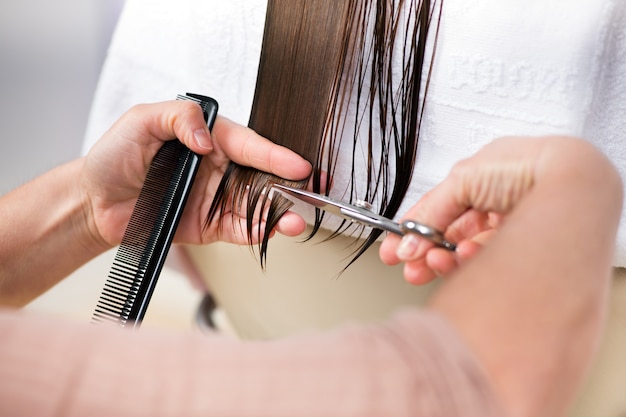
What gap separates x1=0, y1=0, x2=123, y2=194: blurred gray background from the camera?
1065mm

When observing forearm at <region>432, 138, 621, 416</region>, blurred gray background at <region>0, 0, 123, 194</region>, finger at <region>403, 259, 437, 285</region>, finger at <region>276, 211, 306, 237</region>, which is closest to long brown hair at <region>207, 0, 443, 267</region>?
finger at <region>276, 211, 306, 237</region>

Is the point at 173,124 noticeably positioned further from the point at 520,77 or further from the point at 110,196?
the point at 520,77

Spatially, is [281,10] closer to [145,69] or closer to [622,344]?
[145,69]

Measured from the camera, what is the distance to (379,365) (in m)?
0.26

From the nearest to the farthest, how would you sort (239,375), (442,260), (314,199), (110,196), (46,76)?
(239,375), (442,260), (314,199), (110,196), (46,76)

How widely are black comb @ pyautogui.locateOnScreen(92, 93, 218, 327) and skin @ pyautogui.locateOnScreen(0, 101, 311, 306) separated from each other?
0.02m

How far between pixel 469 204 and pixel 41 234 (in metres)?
0.52

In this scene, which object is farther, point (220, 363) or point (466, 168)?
point (466, 168)

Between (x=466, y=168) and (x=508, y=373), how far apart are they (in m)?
0.17

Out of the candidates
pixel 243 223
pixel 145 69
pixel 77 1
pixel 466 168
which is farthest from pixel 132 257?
pixel 77 1

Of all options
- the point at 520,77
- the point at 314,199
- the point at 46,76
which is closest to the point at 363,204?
the point at 314,199

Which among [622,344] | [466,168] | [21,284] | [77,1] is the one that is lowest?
[21,284]

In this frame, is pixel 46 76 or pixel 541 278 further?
pixel 46 76

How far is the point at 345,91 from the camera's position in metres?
0.57
